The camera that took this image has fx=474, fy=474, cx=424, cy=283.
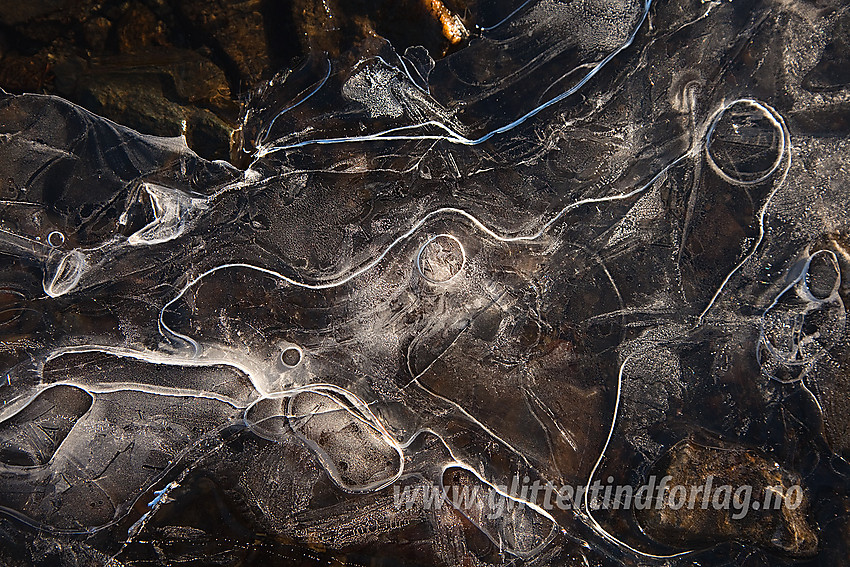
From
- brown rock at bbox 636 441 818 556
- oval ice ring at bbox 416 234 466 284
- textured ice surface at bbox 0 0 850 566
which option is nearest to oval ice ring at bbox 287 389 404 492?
textured ice surface at bbox 0 0 850 566

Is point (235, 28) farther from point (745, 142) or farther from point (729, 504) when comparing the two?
point (729, 504)

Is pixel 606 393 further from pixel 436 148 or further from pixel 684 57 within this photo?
pixel 684 57

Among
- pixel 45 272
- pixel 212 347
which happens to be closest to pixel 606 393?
pixel 212 347

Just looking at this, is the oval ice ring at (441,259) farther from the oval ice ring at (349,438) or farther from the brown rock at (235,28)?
the brown rock at (235,28)

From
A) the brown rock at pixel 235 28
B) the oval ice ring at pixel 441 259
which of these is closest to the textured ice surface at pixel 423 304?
the oval ice ring at pixel 441 259

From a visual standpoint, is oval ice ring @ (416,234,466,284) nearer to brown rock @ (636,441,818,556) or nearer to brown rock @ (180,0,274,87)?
brown rock @ (180,0,274,87)
